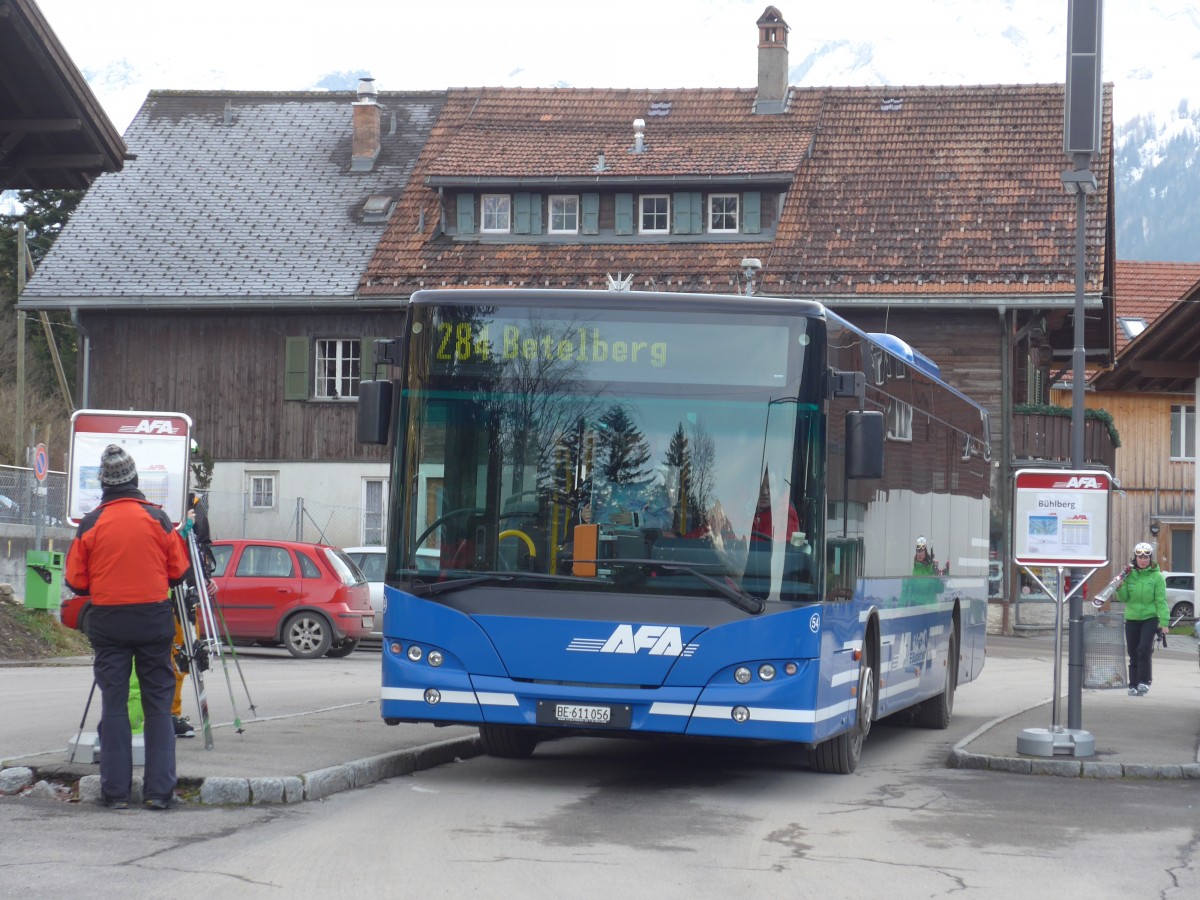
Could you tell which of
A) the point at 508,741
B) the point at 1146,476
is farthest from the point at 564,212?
the point at 508,741

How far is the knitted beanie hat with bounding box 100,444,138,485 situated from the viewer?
10.0 metres

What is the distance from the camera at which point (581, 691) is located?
10961 mm

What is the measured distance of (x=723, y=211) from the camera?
40594 millimetres

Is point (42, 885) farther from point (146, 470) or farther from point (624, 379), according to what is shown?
point (624, 379)

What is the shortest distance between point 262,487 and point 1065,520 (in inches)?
1122

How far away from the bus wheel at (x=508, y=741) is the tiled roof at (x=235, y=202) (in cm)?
→ 2739

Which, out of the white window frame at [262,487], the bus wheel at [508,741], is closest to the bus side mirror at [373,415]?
the bus wheel at [508,741]

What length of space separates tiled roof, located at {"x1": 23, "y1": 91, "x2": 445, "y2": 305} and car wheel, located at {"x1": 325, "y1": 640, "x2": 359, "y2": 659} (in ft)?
49.6

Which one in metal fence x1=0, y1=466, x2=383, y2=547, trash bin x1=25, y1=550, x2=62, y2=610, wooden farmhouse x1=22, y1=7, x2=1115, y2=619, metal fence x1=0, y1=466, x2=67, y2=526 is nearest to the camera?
trash bin x1=25, y1=550, x2=62, y2=610

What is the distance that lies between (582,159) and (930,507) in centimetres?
2715

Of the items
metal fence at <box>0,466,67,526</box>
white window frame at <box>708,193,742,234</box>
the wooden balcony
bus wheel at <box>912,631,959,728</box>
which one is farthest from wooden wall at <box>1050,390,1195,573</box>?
bus wheel at <box>912,631,959,728</box>

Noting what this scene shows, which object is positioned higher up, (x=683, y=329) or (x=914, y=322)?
(x=914, y=322)

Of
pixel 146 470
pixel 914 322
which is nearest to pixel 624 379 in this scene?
pixel 146 470

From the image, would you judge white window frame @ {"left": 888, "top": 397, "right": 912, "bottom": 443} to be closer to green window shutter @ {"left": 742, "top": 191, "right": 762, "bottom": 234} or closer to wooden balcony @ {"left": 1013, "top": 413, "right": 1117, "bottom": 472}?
wooden balcony @ {"left": 1013, "top": 413, "right": 1117, "bottom": 472}
